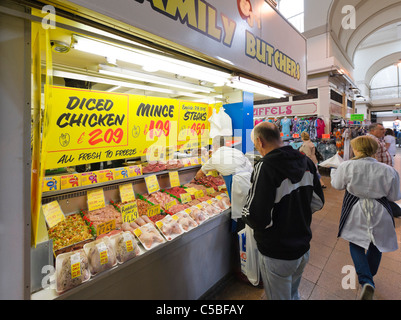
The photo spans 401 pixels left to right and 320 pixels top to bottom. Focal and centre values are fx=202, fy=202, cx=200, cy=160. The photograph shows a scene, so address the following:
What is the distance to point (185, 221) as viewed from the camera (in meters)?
2.35

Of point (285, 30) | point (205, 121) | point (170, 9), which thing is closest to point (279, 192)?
point (170, 9)

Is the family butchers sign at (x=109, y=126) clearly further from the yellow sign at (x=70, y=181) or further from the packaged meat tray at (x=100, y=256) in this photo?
the packaged meat tray at (x=100, y=256)

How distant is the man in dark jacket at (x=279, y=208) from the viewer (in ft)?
5.16

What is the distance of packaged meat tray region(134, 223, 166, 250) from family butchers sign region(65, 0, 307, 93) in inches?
69.0

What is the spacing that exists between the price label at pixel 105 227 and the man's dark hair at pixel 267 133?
1680 millimetres

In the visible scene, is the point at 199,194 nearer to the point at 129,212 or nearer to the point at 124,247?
the point at 129,212

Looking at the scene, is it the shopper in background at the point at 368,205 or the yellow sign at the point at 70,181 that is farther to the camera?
the shopper in background at the point at 368,205

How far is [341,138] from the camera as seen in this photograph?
9.75 metres

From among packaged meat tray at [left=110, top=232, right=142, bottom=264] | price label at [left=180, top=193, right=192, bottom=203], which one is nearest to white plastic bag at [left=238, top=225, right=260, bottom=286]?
price label at [left=180, top=193, right=192, bottom=203]

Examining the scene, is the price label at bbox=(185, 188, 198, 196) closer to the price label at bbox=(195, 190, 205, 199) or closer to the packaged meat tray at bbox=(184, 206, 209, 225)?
the price label at bbox=(195, 190, 205, 199)

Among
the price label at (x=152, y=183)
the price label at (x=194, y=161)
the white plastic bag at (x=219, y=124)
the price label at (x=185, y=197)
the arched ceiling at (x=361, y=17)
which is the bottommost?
the price label at (x=185, y=197)

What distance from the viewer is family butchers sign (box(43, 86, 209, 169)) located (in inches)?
79.4

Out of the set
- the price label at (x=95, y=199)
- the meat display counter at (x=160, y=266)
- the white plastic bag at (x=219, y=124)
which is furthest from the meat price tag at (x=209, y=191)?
the price label at (x=95, y=199)

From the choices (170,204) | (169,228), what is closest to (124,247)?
(169,228)
